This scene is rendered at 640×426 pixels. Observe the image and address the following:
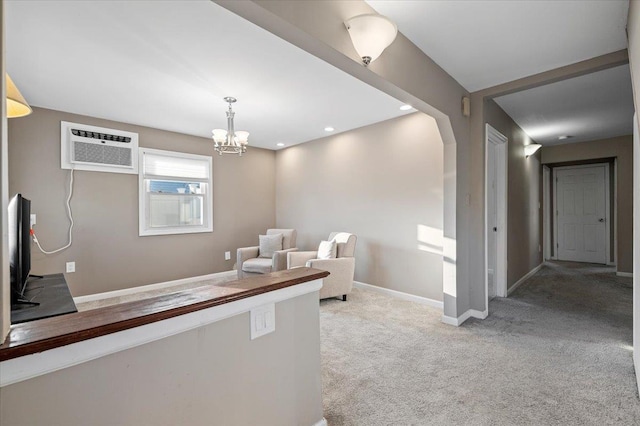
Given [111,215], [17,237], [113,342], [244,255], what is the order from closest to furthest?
[113,342] < [17,237] < [111,215] < [244,255]

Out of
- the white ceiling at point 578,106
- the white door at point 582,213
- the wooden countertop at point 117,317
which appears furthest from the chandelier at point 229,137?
the white door at point 582,213

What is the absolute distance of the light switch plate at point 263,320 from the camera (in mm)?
1271

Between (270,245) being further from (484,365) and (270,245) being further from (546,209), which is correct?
(546,209)

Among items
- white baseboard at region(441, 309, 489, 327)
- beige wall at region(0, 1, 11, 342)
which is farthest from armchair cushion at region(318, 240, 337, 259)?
beige wall at region(0, 1, 11, 342)

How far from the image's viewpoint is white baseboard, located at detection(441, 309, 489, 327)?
306 cm

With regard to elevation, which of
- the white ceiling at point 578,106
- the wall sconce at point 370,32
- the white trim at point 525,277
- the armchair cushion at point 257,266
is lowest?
the white trim at point 525,277

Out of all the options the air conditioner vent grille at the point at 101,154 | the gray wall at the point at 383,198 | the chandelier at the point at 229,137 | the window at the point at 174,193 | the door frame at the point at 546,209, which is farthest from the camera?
the door frame at the point at 546,209

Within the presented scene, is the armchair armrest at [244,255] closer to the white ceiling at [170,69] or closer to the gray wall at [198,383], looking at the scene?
the white ceiling at [170,69]

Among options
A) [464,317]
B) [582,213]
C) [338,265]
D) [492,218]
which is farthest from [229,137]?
[582,213]

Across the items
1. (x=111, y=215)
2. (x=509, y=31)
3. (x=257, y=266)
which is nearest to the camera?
(x=509, y=31)

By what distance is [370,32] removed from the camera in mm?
1655

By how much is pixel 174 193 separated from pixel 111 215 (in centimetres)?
93

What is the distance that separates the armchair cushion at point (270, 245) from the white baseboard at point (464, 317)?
8.63ft

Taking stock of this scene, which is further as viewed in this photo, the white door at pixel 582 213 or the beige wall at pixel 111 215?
the white door at pixel 582 213
